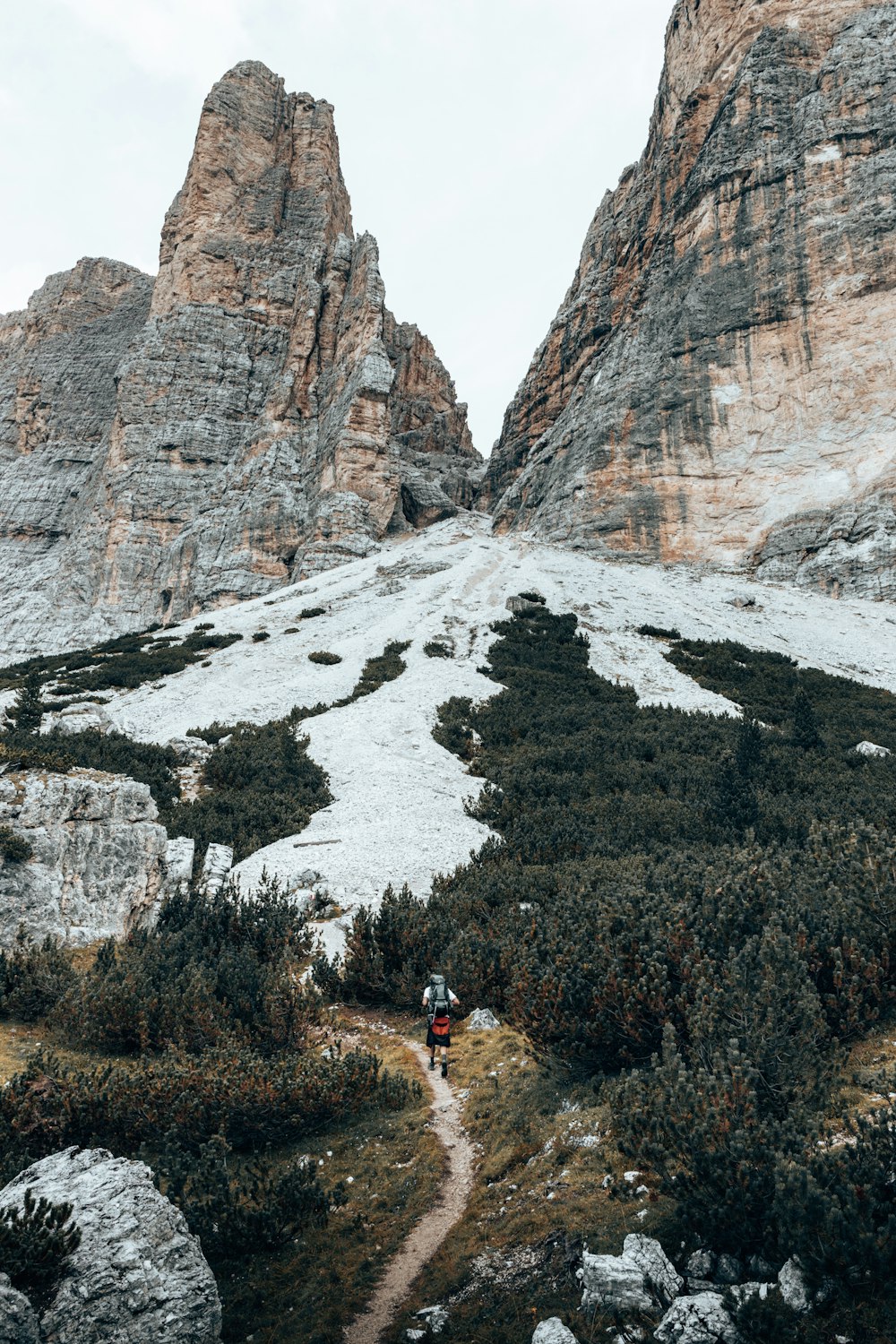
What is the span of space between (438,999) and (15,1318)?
5643 millimetres

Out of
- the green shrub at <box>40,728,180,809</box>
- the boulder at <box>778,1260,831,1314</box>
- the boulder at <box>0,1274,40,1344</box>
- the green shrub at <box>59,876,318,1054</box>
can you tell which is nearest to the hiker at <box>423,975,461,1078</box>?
the green shrub at <box>59,876,318,1054</box>

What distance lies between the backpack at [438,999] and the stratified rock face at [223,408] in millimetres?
53238

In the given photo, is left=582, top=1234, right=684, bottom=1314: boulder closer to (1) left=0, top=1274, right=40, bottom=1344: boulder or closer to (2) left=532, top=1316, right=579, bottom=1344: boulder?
(2) left=532, top=1316, right=579, bottom=1344: boulder

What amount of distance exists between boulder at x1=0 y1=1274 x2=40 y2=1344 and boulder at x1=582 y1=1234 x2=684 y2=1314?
271 centimetres

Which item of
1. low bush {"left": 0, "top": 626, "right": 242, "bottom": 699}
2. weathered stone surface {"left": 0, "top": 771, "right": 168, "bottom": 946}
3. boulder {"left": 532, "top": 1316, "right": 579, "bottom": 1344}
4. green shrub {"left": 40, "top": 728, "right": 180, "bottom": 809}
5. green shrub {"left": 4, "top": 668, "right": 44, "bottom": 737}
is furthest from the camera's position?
low bush {"left": 0, "top": 626, "right": 242, "bottom": 699}

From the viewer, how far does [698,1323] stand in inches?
142

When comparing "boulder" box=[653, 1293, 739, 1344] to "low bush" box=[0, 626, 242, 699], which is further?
"low bush" box=[0, 626, 242, 699]

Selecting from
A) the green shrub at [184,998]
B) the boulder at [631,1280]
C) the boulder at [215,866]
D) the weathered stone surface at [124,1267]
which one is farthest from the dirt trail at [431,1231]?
the boulder at [215,866]

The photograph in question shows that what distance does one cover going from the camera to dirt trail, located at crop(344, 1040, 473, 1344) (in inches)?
179

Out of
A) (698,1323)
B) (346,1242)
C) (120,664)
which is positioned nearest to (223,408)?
(120,664)

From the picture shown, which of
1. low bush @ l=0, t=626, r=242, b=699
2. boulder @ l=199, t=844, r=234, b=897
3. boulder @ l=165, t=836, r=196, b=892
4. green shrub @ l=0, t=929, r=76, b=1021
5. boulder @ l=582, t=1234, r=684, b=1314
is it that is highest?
boulder @ l=582, t=1234, r=684, b=1314

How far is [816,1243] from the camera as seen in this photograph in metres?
3.71

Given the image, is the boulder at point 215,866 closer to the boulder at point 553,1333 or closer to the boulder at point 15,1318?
the boulder at point 15,1318

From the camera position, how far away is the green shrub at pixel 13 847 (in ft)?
33.1
